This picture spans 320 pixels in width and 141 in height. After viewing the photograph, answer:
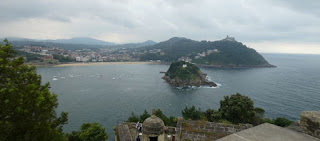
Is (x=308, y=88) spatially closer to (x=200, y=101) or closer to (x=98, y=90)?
(x=200, y=101)

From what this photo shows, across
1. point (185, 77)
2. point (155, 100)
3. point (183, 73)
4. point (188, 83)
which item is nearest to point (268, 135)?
point (155, 100)

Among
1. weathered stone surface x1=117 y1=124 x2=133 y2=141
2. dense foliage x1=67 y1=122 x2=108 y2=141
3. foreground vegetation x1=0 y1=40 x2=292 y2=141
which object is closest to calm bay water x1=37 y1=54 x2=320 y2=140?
dense foliage x1=67 y1=122 x2=108 y2=141

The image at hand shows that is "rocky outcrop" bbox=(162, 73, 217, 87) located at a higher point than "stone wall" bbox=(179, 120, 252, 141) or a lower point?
lower

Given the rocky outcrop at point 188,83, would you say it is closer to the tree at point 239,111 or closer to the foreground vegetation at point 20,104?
the tree at point 239,111

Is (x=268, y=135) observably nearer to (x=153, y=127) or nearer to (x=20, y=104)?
(x=153, y=127)

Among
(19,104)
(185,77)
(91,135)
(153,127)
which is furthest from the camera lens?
(185,77)

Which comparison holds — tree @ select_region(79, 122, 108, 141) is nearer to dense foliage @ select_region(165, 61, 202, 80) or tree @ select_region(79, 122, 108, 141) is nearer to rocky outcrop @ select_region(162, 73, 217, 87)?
rocky outcrop @ select_region(162, 73, 217, 87)
